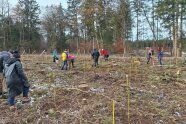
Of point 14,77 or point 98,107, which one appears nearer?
point 14,77

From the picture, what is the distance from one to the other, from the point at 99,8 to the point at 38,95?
39289mm

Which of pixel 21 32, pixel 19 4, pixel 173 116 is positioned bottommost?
pixel 173 116

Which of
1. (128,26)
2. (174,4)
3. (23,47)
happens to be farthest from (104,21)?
(23,47)

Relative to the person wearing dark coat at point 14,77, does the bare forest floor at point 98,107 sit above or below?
below

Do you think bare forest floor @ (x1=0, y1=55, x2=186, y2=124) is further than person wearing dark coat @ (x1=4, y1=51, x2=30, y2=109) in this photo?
No

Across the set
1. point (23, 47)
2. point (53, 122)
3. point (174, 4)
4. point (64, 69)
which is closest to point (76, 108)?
point (53, 122)

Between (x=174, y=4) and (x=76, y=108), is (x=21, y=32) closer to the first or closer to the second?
(x=174, y=4)

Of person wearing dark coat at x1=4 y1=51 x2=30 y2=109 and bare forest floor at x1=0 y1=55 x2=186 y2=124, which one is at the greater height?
person wearing dark coat at x1=4 y1=51 x2=30 y2=109

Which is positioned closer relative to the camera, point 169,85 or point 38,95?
point 38,95

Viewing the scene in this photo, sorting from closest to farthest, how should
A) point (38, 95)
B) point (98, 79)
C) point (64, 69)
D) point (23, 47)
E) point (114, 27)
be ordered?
point (38, 95) < point (98, 79) < point (64, 69) < point (114, 27) < point (23, 47)

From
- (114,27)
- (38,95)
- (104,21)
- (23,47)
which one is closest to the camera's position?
(38,95)

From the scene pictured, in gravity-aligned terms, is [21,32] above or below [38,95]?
above

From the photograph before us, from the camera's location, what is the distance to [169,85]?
15.1 m

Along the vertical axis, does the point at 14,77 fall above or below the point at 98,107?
above
